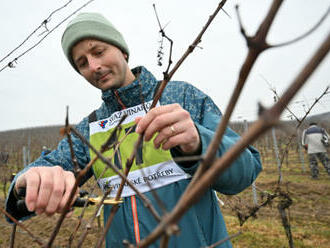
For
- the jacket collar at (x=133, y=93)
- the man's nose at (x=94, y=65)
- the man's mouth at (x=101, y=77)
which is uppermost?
the man's nose at (x=94, y=65)

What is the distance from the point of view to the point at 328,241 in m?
3.94

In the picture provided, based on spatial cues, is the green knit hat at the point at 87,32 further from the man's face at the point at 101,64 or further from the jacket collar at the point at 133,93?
the jacket collar at the point at 133,93

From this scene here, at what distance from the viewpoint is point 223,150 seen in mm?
966

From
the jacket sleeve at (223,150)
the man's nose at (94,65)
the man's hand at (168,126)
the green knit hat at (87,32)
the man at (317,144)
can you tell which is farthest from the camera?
the man at (317,144)

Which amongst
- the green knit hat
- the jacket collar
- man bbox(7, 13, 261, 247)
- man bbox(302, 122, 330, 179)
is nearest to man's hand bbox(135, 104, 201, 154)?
man bbox(7, 13, 261, 247)

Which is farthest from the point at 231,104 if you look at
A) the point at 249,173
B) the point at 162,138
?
the point at 249,173

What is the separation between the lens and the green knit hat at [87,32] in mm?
1752

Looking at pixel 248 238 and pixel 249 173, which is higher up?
pixel 249 173

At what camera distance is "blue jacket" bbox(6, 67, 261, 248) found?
1.09 m

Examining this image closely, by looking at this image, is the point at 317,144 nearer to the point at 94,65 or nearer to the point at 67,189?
the point at 94,65

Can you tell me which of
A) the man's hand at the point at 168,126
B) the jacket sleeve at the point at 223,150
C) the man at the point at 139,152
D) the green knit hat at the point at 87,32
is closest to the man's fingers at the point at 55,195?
the man at the point at 139,152

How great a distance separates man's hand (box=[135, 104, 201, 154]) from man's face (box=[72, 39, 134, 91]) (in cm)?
102

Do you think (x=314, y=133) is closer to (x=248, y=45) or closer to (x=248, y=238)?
(x=248, y=238)

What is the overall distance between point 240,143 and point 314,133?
10.2m
